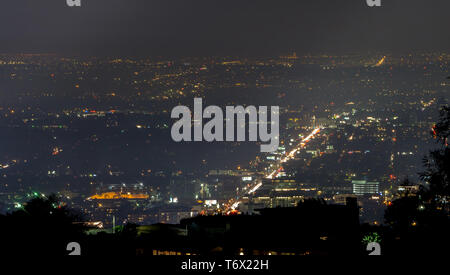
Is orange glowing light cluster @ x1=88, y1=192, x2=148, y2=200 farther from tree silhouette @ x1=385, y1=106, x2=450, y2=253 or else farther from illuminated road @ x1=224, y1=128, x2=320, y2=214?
tree silhouette @ x1=385, y1=106, x2=450, y2=253

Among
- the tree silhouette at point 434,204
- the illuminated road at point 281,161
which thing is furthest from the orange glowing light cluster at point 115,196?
the tree silhouette at point 434,204

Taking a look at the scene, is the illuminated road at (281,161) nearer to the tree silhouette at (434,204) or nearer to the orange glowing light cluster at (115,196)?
the orange glowing light cluster at (115,196)

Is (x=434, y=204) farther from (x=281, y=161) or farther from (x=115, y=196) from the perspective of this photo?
(x=281, y=161)

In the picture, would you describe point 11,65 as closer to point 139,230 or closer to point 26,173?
point 26,173

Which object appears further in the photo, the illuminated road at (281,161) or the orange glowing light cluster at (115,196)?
the orange glowing light cluster at (115,196)

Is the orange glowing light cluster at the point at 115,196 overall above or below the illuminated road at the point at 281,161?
below

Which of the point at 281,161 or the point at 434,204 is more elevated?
the point at 281,161

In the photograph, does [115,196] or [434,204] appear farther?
[115,196]

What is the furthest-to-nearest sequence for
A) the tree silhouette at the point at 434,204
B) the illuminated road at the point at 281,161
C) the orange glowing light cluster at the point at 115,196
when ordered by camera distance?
the orange glowing light cluster at the point at 115,196 → the illuminated road at the point at 281,161 → the tree silhouette at the point at 434,204

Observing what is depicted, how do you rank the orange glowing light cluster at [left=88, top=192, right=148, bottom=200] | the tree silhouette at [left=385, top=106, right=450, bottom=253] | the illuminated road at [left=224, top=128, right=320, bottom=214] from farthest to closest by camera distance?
the orange glowing light cluster at [left=88, top=192, right=148, bottom=200] < the illuminated road at [left=224, top=128, right=320, bottom=214] < the tree silhouette at [left=385, top=106, right=450, bottom=253]

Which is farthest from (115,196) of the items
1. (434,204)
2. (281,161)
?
(434,204)

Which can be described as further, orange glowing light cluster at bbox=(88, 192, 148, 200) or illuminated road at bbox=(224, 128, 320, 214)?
orange glowing light cluster at bbox=(88, 192, 148, 200)

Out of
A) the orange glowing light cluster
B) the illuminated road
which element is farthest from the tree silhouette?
the orange glowing light cluster
